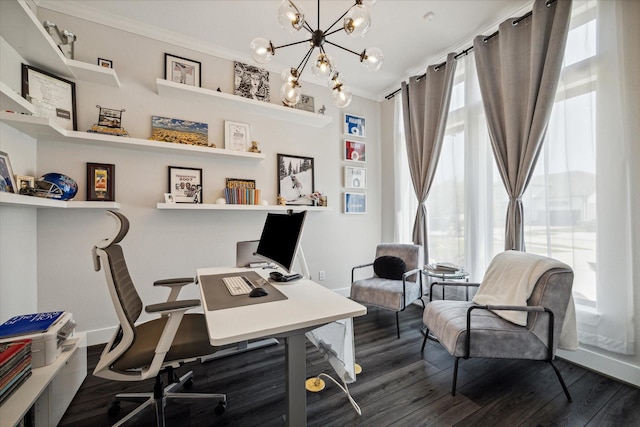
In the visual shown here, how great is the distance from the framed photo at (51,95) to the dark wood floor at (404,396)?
203 cm

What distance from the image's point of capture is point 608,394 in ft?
5.54

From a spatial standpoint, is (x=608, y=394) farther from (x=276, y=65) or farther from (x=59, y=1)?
(x=59, y=1)

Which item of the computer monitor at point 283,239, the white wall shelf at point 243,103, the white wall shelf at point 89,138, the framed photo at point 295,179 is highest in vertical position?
the white wall shelf at point 243,103

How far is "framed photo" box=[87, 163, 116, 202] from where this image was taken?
2.29 m

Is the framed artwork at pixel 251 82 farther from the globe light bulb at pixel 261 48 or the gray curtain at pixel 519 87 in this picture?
the gray curtain at pixel 519 87

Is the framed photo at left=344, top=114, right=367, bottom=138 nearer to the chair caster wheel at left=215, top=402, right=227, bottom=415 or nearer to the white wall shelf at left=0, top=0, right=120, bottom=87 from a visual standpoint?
the white wall shelf at left=0, top=0, right=120, bottom=87

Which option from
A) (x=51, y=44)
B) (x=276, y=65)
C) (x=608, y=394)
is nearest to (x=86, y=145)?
(x=51, y=44)

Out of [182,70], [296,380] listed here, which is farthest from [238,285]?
[182,70]

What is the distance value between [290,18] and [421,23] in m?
1.71

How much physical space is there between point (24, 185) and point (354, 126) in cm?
339

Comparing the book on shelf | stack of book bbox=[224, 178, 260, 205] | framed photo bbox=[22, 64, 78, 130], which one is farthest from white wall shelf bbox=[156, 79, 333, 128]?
the book on shelf

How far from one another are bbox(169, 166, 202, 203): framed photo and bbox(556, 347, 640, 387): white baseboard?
3581mm

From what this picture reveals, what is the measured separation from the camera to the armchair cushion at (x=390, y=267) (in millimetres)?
2859

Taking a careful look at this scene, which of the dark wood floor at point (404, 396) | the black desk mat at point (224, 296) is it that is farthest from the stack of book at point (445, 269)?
the black desk mat at point (224, 296)
